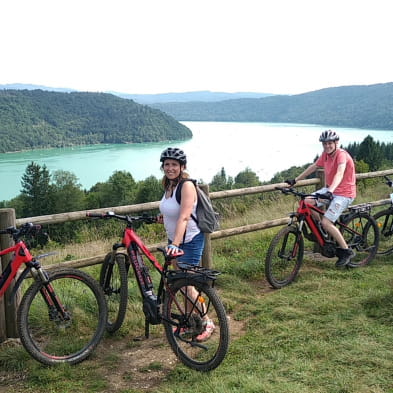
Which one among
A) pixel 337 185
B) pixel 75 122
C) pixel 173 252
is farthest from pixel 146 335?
pixel 75 122

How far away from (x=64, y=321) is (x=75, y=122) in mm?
134973

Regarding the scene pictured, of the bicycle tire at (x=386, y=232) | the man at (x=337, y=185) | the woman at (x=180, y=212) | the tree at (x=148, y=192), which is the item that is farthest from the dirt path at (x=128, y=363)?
the tree at (x=148, y=192)

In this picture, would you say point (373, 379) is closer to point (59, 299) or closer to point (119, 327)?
point (119, 327)

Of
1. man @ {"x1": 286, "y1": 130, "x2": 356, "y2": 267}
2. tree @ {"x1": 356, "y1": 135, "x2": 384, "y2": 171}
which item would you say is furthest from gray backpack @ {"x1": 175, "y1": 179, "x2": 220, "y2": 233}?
tree @ {"x1": 356, "y1": 135, "x2": 384, "y2": 171}

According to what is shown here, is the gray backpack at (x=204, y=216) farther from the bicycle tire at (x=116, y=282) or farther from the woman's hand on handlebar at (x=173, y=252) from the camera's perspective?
the bicycle tire at (x=116, y=282)

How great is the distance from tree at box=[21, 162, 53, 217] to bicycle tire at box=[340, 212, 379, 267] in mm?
47074

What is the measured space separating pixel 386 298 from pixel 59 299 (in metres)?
2.84

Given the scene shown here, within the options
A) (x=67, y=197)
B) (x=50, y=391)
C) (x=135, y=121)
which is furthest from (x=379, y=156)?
(x=135, y=121)

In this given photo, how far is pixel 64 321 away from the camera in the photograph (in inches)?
142

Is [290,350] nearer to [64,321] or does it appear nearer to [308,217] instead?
[64,321]

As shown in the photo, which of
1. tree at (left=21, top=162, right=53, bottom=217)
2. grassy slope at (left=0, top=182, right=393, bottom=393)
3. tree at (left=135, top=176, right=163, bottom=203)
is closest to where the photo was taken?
grassy slope at (left=0, top=182, right=393, bottom=393)

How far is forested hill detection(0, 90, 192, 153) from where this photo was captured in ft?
389

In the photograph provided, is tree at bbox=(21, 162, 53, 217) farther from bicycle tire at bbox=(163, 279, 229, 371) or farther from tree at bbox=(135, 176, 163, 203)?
bicycle tire at bbox=(163, 279, 229, 371)

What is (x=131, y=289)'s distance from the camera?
468 cm
